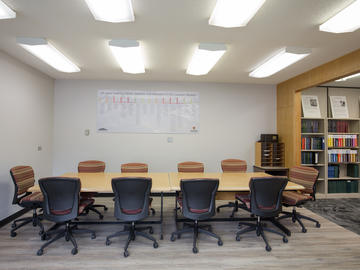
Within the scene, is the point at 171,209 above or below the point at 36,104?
below

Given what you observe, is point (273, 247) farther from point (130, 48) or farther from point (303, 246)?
point (130, 48)

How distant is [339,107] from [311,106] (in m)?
0.76

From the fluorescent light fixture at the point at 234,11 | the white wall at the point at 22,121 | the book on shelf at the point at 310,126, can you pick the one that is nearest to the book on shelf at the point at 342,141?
the book on shelf at the point at 310,126

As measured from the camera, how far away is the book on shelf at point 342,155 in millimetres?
4789

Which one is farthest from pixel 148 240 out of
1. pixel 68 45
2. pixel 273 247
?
pixel 68 45

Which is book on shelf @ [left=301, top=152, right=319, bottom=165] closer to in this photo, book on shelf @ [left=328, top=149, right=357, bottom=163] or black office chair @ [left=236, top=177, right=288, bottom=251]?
book on shelf @ [left=328, top=149, right=357, bottom=163]

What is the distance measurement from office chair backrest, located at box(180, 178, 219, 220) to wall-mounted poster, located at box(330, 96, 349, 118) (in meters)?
4.35

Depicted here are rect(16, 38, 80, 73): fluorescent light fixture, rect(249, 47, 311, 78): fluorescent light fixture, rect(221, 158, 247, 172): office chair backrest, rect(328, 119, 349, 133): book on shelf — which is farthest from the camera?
rect(328, 119, 349, 133): book on shelf

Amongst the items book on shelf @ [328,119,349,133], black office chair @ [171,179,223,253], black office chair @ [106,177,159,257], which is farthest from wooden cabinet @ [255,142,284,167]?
black office chair @ [106,177,159,257]

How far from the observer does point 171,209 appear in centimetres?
403

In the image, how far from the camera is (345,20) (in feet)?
6.96

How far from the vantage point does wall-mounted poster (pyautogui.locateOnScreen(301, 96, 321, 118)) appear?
4871mm

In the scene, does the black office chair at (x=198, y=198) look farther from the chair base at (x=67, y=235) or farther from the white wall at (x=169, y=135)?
the white wall at (x=169, y=135)

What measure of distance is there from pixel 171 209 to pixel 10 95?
3.55 metres
